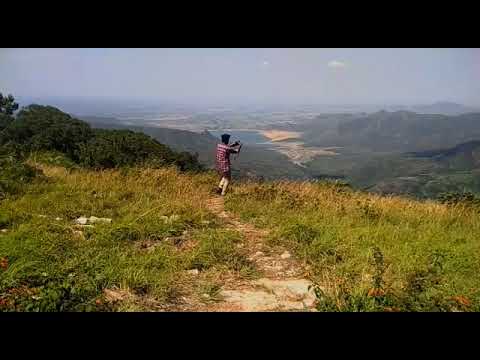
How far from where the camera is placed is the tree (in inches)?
1665

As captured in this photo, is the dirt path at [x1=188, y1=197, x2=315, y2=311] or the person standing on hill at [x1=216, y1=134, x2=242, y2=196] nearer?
the dirt path at [x1=188, y1=197, x2=315, y2=311]

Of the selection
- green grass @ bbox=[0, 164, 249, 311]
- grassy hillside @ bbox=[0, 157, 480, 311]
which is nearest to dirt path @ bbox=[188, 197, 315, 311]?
grassy hillside @ bbox=[0, 157, 480, 311]

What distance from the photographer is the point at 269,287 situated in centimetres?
520

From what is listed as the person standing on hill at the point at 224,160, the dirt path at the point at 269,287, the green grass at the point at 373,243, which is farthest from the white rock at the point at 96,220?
the person standing on hill at the point at 224,160

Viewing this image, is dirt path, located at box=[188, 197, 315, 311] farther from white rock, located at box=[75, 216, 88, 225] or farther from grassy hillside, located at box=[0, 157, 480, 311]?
white rock, located at box=[75, 216, 88, 225]

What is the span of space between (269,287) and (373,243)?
2287 mm

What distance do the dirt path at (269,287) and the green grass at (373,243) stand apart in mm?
218

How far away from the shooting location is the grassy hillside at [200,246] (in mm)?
4618

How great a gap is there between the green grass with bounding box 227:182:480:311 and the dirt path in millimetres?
218

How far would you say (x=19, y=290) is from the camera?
14.9 feet
